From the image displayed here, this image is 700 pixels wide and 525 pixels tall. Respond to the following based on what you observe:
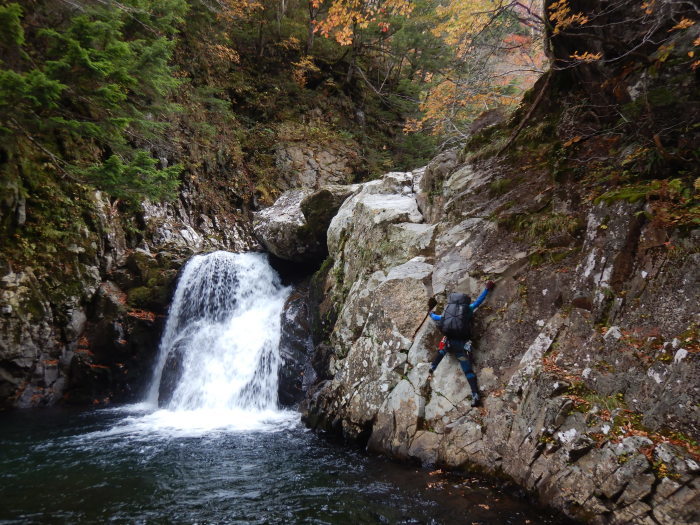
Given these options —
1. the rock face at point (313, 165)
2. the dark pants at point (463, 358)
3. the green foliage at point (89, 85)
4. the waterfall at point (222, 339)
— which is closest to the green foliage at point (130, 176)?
the green foliage at point (89, 85)

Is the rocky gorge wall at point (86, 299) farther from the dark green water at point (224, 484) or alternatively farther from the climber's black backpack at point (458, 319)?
the climber's black backpack at point (458, 319)

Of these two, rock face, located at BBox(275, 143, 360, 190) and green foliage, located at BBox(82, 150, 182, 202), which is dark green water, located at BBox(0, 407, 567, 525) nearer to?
green foliage, located at BBox(82, 150, 182, 202)

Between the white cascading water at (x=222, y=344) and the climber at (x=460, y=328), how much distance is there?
17.2 feet

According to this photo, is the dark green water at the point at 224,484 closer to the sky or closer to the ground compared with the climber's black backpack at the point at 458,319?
closer to the ground

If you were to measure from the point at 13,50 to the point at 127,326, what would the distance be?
7416 mm

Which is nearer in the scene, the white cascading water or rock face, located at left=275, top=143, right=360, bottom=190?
the white cascading water

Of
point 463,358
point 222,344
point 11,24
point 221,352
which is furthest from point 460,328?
point 11,24

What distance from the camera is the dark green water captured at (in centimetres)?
436

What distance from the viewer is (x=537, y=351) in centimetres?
497

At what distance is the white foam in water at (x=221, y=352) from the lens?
8812 mm

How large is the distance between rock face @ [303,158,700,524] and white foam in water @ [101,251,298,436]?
184 centimetres

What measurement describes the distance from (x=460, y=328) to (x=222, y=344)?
784 cm

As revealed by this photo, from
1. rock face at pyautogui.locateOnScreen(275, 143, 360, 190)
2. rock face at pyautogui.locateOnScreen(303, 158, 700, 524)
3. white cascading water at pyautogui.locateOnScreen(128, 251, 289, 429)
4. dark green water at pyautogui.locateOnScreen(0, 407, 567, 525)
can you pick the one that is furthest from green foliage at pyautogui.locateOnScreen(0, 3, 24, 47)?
rock face at pyautogui.locateOnScreen(275, 143, 360, 190)

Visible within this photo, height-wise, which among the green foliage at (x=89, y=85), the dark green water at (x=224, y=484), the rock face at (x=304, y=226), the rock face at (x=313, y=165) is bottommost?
the dark green water at (x=224, y=484)
